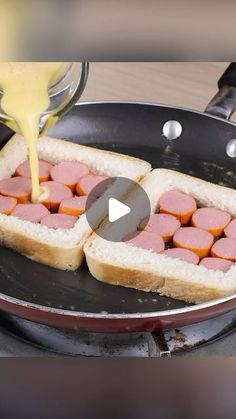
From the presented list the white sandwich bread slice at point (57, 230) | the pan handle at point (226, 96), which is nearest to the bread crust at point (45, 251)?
the white sandwich bread slice at point (57, 230)

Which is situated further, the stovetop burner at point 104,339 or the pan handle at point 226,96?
the pan handle at point 226,96

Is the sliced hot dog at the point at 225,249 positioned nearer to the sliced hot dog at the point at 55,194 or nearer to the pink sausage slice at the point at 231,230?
the pink sausage slice at the point at 231,230

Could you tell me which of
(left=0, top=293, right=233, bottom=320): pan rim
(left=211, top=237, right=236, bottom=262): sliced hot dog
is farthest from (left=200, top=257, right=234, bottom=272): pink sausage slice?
(left=0, top=293, right=233, bottom=320): pan rim

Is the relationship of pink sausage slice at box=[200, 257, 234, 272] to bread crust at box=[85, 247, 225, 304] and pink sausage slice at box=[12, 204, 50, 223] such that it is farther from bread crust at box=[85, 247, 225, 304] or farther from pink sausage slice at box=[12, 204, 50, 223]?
pink sausage slice at box=[12, 204, 50, 223]

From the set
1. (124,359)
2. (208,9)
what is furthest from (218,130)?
(208,9)

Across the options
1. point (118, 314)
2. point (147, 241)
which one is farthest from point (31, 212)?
point (118, 314)
